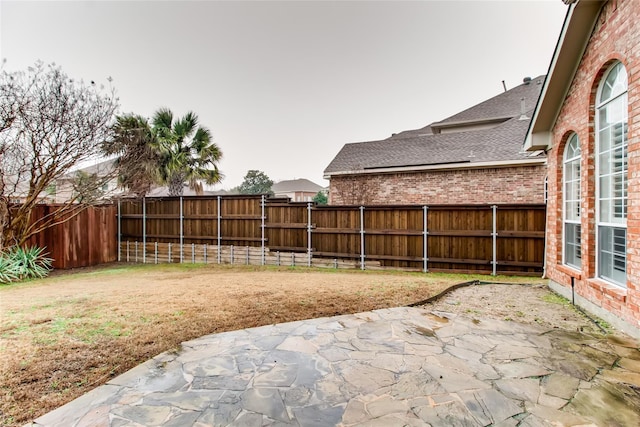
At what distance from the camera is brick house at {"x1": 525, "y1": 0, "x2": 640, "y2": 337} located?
343 centimetres

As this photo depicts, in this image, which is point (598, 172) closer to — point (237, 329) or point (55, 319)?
point (237, 329)

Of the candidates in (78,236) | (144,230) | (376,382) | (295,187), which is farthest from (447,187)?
(295,187)

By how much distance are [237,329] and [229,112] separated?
14994 millimetres

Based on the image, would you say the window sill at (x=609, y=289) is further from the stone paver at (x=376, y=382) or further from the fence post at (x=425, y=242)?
the fence post at (x=425, y=242)

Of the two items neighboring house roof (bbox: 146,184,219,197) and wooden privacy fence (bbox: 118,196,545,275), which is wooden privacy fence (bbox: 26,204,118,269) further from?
neighboring house roof (bbox: 146,184,219,197)

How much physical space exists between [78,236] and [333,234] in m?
8.29

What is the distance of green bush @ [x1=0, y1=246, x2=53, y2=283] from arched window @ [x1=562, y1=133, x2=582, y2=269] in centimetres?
1240

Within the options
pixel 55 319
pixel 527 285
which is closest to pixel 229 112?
pixel 55 319

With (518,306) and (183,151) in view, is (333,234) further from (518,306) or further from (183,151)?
(183,151)

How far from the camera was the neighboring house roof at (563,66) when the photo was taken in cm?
421

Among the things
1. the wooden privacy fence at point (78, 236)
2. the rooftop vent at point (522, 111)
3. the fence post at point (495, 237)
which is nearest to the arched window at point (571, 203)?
the fence post at point (495, 237)

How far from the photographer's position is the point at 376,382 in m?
2.55

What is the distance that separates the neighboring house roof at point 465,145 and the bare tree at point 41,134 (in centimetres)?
823

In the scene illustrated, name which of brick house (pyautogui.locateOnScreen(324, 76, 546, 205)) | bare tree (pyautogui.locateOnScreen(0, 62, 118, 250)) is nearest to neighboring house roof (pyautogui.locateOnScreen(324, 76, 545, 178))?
brick house (pyautogui.locateOnScreen(324, 76, 546, 205))
